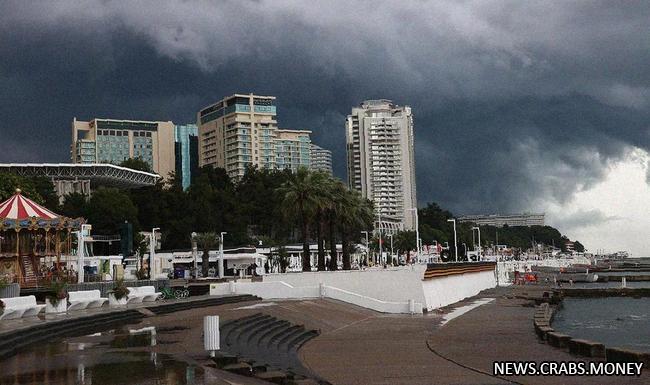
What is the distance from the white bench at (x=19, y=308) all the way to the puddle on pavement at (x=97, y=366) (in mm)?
5476

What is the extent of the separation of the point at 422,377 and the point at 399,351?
5037mm

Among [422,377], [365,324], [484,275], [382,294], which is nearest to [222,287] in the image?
[382,294]

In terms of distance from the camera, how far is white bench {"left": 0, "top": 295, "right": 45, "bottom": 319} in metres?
24.0

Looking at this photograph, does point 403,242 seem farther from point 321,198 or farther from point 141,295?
point 141,295

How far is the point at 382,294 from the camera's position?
128ft

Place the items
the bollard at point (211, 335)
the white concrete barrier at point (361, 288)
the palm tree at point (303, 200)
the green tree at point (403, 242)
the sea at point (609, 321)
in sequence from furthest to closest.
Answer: the green tree at point (403, 242) < the palm tree at point (303, 200) < the white concrete barrier at point (361, 288) < the sea at point (609, 321) < the bollard at point (211, 335)

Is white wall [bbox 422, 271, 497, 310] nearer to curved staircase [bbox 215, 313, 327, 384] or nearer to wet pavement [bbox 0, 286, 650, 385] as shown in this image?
wet pavement [bbox 0, 286, 650, 385]

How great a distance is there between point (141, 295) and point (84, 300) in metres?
4.96

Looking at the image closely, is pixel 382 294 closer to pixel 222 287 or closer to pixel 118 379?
pixel 222 287

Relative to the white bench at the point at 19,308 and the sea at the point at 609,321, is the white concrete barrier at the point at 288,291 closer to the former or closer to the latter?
the sea at the point at 609,321

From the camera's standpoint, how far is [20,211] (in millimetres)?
44844

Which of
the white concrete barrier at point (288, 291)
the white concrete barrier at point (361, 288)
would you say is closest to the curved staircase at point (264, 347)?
the white concrete barrier at point (288, 291)

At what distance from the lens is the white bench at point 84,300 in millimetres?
28844

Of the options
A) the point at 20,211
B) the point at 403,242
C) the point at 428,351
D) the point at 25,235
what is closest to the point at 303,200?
the point at 25,235
